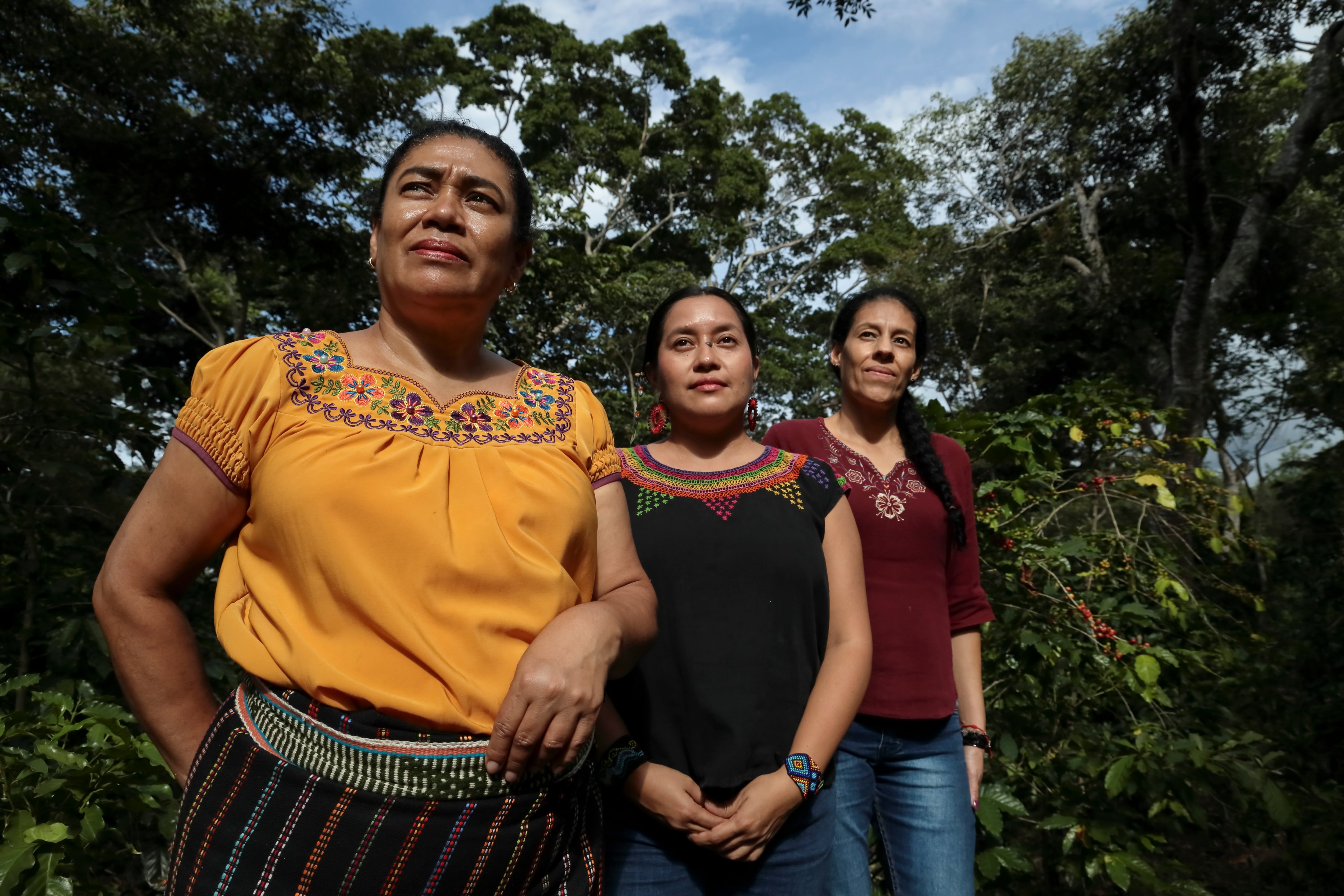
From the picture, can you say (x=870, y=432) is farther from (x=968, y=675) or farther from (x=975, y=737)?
(x=975, y=737)

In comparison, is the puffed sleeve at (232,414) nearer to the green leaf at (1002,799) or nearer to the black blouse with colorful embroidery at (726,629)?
the black blouse with colorful embroidery at (726,629)

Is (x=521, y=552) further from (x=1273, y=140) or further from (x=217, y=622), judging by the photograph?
(x=1273, y=140)

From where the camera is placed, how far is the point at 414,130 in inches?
50.3

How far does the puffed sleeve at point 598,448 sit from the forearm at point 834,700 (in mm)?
609

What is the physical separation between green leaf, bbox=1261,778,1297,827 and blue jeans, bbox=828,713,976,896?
1.14 metres

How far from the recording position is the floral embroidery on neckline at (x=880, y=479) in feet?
6.34

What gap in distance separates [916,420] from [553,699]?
143 cm

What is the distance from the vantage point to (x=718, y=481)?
171 cm

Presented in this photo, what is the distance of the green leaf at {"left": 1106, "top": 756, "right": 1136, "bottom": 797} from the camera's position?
2.32 meters

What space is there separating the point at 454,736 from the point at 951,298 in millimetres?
15954

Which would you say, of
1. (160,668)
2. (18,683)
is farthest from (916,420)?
(18,683)

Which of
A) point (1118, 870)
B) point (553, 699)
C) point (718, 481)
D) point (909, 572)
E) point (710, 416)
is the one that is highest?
point (710, 416)

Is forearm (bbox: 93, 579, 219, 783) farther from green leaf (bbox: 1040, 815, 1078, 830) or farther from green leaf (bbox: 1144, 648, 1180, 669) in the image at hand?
green leaf (bbox: 1144, 648, 1180, 669)

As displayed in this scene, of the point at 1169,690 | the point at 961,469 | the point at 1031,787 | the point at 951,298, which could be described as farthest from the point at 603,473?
the point at 951,298
